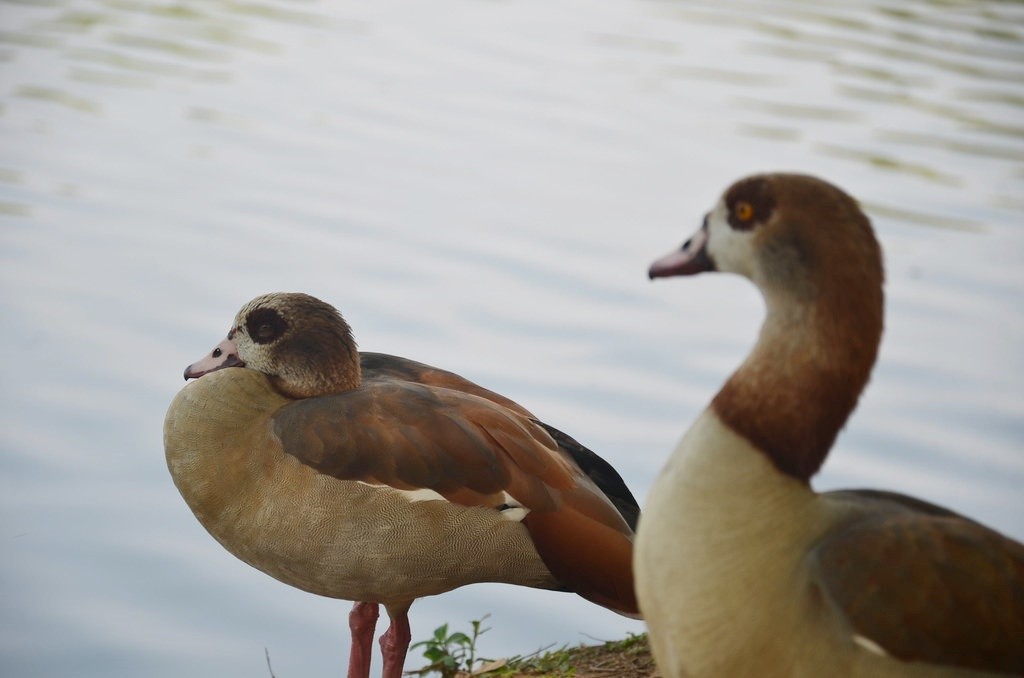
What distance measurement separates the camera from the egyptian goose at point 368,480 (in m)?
3.75

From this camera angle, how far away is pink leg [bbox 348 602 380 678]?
420 centimetres

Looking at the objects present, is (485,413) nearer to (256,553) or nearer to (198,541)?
(256,553)

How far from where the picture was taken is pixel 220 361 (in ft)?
13.6

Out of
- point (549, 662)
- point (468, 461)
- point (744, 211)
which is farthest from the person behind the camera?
point (549, 662)

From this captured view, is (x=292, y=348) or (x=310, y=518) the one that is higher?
(x=292, y=348)

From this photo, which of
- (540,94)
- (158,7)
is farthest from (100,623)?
(158,7)

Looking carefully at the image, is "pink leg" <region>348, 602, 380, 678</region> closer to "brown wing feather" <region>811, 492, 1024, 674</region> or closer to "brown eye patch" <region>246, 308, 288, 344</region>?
"brown eye patch" <region>246, 308, 288, 344</region>

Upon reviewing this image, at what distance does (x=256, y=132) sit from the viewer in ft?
35.1

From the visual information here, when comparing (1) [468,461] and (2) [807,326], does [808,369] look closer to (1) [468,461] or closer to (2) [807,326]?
(2) [807,326]

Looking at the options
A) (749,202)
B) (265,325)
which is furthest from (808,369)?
(265,325)

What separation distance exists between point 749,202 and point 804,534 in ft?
2.14

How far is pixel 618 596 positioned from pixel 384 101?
8349 mm

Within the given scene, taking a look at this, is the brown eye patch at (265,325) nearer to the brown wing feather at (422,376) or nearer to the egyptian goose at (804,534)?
the brown wing feather at (422,376)

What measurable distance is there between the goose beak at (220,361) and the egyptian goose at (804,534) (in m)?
1.84
